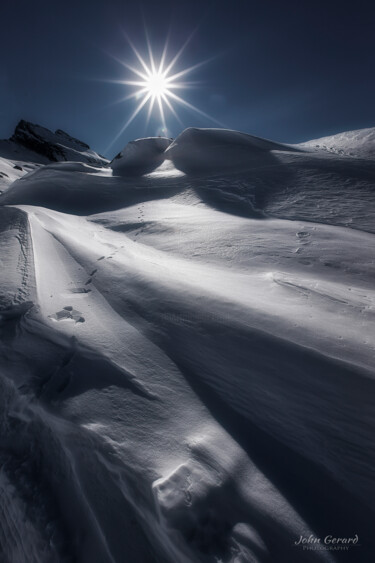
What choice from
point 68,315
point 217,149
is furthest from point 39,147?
point 68,315

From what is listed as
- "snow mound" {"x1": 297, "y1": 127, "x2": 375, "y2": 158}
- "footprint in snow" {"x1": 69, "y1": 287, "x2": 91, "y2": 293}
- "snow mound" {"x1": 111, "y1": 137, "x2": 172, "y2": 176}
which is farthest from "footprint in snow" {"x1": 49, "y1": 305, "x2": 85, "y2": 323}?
"snow mound" {"x1": 111, "y1": 137, "x2": 172, "y2": 176}

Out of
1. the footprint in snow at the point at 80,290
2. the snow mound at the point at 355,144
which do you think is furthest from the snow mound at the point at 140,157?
the footprint in snow at the point at 80,290

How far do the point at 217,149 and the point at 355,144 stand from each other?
10.2 ft

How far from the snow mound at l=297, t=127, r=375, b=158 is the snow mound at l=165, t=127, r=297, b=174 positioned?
39.0 inches

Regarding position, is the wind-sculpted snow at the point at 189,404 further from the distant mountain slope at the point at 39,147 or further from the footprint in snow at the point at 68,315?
the distant mountain slope at the point at 39,147

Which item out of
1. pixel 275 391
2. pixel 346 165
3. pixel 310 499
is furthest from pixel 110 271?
pixel 346 165

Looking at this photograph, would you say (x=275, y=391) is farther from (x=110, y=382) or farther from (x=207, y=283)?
(x=207, y=283)

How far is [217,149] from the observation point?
21.1ft

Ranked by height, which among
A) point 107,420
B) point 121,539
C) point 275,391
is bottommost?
point 121,539

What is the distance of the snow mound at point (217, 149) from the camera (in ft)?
19.4

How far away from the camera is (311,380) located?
1.21 meters

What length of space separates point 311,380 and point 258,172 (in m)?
4.85
